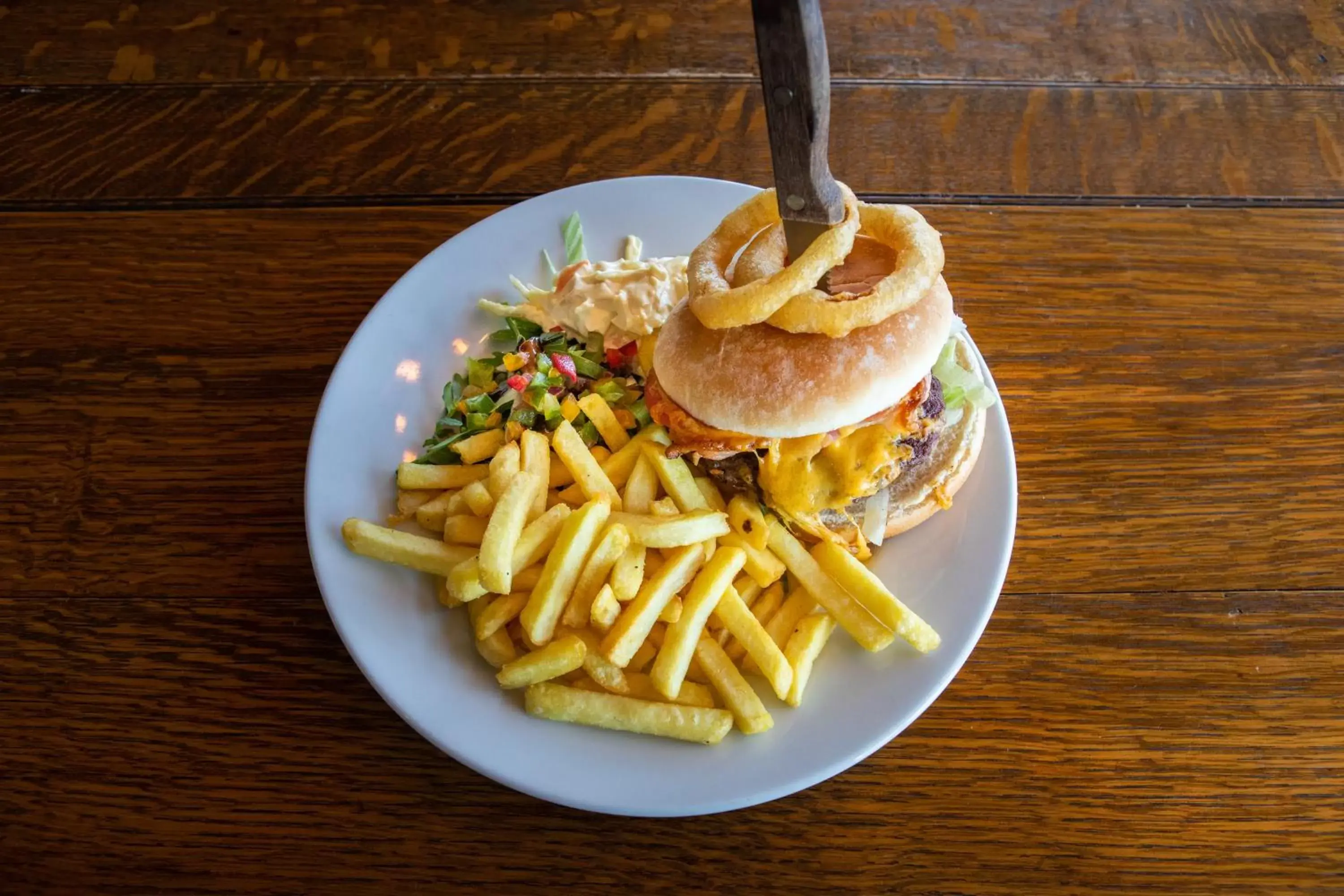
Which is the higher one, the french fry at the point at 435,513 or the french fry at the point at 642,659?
the french fry at the point at 435,513

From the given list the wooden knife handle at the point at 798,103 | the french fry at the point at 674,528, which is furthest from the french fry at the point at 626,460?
the wooden knife handle at the point at 798,103

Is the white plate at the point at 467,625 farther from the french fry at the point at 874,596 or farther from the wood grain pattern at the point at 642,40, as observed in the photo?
the wood grain pattern at the point at 642,40

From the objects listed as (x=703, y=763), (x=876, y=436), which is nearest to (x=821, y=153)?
(x=876, y=436)

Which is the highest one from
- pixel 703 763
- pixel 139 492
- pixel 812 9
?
pixel 812 9

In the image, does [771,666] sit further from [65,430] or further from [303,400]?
[65,430]

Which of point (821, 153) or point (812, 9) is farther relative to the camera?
point (821, 153)

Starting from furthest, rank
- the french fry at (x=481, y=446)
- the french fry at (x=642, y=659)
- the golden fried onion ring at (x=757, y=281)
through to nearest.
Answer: the french fry at (x=481, y=446) → the french fry at (x=642, y=659) → the golden fried onion ring at (x=757, y=281)
